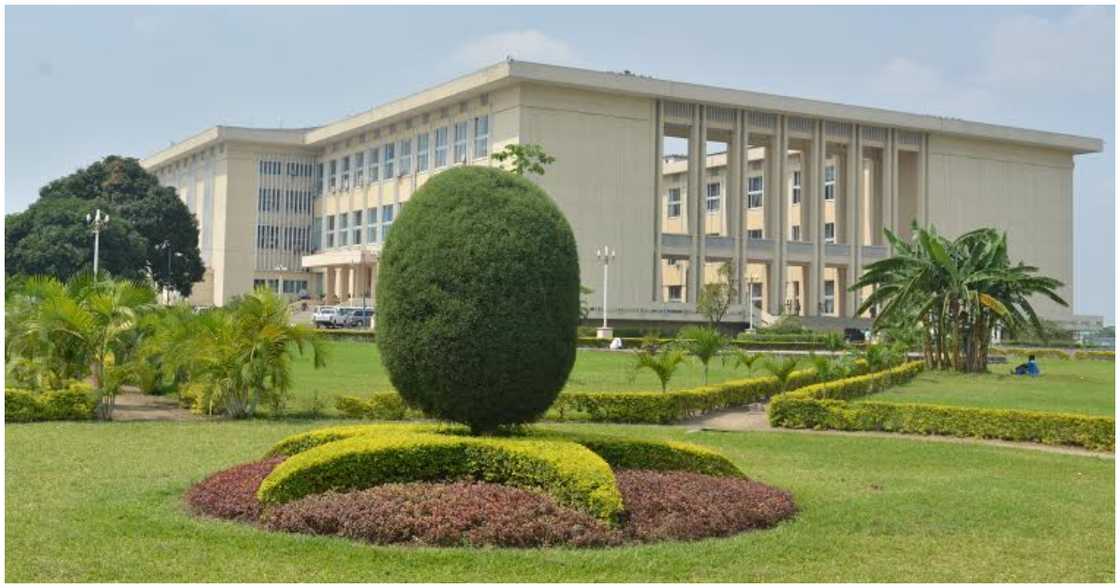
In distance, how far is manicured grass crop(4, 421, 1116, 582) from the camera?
274 inches

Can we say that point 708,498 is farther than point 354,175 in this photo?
No

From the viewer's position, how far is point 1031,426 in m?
16.3

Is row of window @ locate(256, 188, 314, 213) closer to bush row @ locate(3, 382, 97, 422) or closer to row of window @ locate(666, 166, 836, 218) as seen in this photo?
row of window @ locate(666, 166, 836, 218)

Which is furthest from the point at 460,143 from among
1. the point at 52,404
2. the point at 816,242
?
the point at 52,404

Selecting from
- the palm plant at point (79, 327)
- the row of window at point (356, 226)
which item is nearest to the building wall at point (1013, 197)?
the row of window at point (356, 226)

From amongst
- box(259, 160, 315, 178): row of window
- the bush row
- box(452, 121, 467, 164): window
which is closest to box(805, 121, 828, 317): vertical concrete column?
box(452, 121, 467, 164): window

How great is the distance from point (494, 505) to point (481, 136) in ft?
167

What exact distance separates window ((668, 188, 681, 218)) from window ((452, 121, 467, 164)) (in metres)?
19.2

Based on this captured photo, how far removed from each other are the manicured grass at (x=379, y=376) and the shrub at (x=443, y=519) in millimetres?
10214

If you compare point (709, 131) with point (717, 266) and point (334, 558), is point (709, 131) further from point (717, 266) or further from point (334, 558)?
point (334, 558)

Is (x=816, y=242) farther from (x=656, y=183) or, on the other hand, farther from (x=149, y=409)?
(x=149, y=409)

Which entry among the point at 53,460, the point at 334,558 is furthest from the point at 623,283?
the point at 334,558

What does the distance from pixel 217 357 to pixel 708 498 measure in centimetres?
1012

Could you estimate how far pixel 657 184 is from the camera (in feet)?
192
